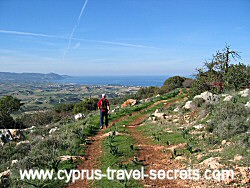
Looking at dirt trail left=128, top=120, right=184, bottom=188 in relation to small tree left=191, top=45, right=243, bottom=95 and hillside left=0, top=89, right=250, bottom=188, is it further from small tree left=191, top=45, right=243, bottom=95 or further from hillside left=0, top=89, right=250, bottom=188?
small tree left=191, top=45, right=243, bottom=95

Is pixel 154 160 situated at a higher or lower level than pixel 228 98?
lower

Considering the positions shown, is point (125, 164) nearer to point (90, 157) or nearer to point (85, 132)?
point (90, 157)

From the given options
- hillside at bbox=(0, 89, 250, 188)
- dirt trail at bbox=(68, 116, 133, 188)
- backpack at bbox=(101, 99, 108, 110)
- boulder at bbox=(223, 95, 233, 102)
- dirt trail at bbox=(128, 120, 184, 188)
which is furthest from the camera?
backpack at bbox=(101, 99, 108, 110)

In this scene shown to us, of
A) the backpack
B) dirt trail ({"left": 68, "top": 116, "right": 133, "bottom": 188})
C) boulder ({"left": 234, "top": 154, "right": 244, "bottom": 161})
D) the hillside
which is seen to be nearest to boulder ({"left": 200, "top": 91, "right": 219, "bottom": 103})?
the hillside

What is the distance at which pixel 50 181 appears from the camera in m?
7.29

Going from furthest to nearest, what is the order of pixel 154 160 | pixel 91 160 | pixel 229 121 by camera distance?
pixel 229 121 < pixel 91 160 < pixel 154 160

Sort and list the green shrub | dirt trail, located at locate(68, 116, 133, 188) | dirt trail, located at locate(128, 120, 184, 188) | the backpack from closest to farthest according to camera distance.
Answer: dirt trail, located at locate(128, 120, 184, 188) → dirt trail, located at locate(68, 116, 133, 188) → the green shrub → the backpack

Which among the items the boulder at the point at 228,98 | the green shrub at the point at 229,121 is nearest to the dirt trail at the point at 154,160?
the green shrub at the point at 229,121

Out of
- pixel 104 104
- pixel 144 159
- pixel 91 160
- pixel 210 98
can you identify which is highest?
pixel 210 98

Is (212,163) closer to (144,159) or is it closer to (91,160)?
(144,159)

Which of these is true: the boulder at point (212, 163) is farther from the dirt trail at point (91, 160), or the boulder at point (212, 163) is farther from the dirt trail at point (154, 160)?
the dirt trail at point (91, 160)

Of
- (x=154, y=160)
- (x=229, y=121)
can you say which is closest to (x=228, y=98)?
(x=229, y=121)

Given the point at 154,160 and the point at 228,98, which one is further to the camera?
the point at 228,98

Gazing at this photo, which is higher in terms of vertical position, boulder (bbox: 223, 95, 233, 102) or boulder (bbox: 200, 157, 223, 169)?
boulder (bbox: 223, 95, 233, 102)
